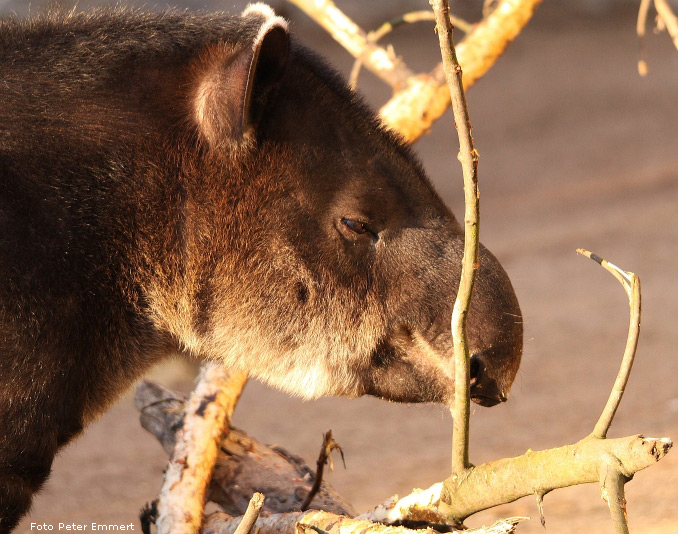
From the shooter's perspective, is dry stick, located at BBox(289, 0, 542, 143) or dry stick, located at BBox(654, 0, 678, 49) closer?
dry stick, located at BBox(654, 0, 678, 49)

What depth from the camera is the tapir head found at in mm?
2865

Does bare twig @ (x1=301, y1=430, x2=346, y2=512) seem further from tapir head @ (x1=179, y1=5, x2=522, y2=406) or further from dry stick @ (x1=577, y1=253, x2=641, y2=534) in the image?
dry stick @ (x1=577, y1=253, x2=641, y2=534)

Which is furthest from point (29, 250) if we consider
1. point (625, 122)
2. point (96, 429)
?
point (625, 122)

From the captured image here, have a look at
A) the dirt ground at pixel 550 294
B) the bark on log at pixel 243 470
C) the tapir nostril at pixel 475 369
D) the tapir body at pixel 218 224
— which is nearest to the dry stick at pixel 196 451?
the bark on log at pixel 243 470

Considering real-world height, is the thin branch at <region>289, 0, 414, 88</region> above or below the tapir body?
above

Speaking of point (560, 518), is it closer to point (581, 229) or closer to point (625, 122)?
point (581, 229)

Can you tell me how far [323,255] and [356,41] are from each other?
2324mm

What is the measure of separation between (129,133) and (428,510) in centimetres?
143

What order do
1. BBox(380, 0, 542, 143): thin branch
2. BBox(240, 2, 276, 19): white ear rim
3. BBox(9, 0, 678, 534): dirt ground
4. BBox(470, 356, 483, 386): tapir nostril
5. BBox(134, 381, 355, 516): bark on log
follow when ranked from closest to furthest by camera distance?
BBox(470, 356, 483, 386): tapir nostril → BBox(240, 2, 276, 19): white ear rim → BBox(134, 381, 355, 516): bark on log → BBox(380, 0, 542, 143): thin branch → BBox(9, 0, 678, 534): dirt ground

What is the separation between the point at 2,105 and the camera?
2699 millimetres

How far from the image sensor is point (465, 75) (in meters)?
4.70

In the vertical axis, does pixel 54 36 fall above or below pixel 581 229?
below

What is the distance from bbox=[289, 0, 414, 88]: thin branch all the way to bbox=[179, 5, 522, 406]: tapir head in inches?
73.1

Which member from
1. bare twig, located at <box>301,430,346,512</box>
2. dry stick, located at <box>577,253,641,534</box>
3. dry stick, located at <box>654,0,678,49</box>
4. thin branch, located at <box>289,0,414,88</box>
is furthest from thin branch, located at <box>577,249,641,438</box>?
thin branch, located at <box>289,0,414,88</box>
